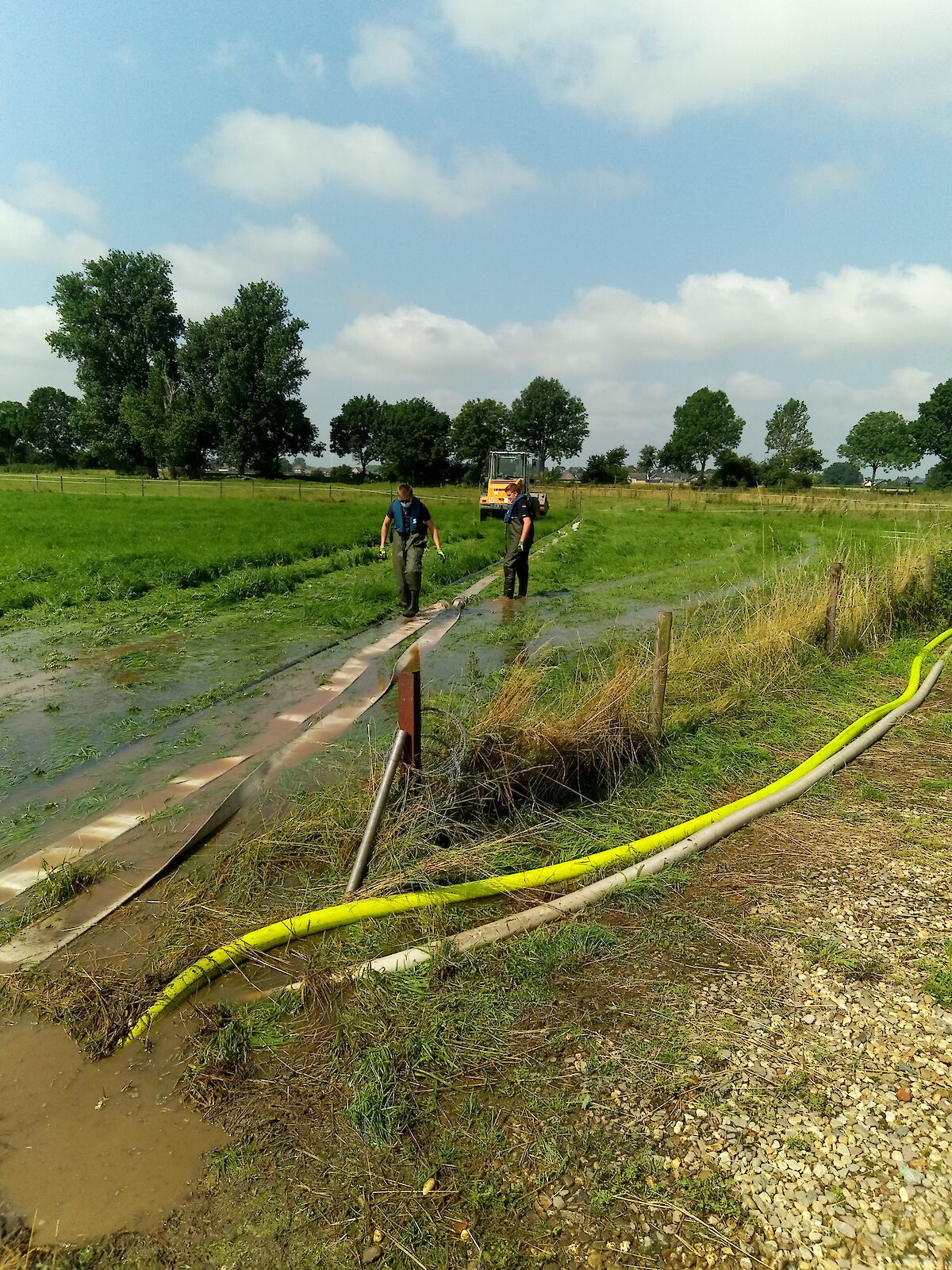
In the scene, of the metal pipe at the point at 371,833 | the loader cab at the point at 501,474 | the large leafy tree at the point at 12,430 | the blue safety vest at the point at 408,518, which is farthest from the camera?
the large leafy tree at the point at 12,430

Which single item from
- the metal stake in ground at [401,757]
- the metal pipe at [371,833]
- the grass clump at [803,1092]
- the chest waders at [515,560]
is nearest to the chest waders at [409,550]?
the chest waders at [515,560]

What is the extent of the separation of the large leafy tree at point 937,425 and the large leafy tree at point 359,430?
2368 inches

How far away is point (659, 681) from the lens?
5.46 metres

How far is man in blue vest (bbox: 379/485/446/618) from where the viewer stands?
987 centimetres

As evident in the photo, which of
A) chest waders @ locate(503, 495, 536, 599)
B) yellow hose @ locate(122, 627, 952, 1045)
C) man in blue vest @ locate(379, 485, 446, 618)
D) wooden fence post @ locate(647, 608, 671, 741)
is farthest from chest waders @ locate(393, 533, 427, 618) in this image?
yellow hose @ locate(122, 627, 952, 1045)

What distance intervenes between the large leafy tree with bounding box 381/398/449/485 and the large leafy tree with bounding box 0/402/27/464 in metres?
40.8

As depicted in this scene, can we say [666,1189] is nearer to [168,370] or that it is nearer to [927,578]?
[927,578]

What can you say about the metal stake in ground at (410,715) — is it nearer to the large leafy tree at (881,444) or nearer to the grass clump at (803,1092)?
the grass clump at (803,1092)

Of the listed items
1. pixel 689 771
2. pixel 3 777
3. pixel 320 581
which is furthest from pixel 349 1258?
pixel 320 581

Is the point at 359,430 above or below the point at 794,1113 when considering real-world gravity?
above

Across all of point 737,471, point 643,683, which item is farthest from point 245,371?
point 643,683

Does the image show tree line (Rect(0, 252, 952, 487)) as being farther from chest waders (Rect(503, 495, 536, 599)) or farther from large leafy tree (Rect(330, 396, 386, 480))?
chest waders (Rect(503, 495, 536, 599))

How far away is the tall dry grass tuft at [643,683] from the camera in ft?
15.1

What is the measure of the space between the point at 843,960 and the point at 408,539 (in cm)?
783
